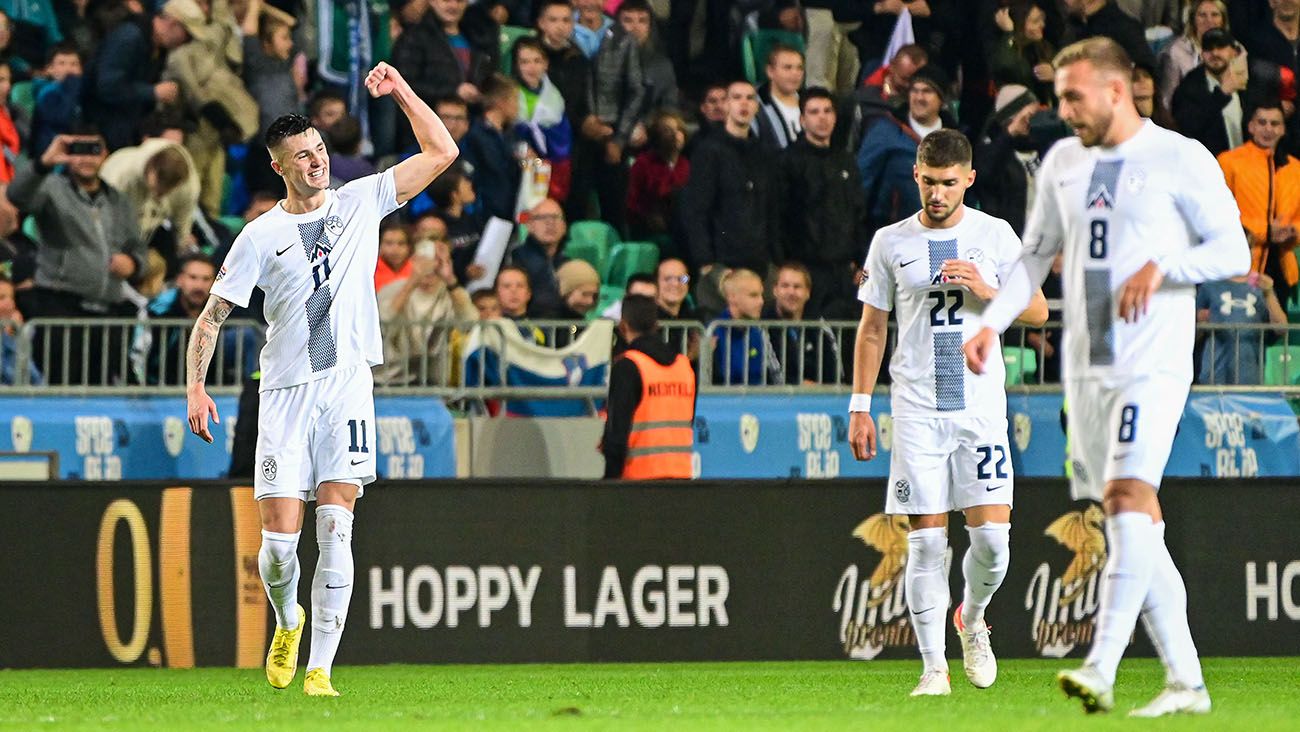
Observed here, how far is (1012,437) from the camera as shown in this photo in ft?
43.0

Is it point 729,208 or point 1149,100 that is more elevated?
point 1149,100

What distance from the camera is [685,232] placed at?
15750 millimetres

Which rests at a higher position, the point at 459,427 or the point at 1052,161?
the point at 1052,161

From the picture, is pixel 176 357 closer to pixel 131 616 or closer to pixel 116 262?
pixel 116 262

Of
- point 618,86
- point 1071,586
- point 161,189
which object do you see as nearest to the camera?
point 1071,586

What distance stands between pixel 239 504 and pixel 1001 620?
14.0ft

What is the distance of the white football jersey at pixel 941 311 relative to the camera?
351 inches

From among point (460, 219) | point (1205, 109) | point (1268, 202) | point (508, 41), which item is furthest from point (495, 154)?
point (1268, 202)

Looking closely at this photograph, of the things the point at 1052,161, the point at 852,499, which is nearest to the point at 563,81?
the point at 852,499

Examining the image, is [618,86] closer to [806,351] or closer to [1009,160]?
[1009,160]

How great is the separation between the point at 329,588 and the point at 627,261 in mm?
7588

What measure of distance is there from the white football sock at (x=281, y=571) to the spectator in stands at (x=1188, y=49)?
10625 millimetres

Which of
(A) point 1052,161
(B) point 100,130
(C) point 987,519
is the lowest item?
(C) point 987,519

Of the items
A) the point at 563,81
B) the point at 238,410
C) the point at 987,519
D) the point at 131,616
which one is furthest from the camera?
the point at 563,81
